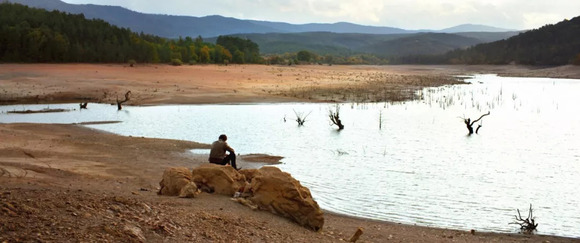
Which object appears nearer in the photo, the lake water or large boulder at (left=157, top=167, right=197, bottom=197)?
large boulder at (left=157, top=167, right=197, bottom=197)

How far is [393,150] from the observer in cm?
2141

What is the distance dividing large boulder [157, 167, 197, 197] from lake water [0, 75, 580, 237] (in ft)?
10.8

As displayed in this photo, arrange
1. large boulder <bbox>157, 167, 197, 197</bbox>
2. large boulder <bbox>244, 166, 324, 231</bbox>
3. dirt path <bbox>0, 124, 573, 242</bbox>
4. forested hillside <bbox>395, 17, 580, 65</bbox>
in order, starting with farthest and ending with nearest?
forested hillside <bbox>395, 17, 580, 65</bbox> < large boulder <bbox>157, 167, 197, 197</bbox> < large boulder <bbox>244, 166, 324, 231</bbox> < dirt path <bbox>0, 124, 573, 242</bbox>

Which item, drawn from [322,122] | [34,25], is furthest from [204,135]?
[34,25]

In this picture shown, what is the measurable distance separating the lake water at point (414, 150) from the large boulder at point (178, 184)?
3291mm

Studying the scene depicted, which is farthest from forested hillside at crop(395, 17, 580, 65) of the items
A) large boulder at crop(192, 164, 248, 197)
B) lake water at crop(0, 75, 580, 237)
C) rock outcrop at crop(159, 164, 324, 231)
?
rock outcrop at crop(159, 164, 324, 231)

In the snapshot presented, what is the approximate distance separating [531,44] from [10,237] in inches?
4729

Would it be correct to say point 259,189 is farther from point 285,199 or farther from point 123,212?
point 123,212

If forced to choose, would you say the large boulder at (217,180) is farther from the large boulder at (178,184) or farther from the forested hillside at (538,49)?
the forested hillside at (538,49)

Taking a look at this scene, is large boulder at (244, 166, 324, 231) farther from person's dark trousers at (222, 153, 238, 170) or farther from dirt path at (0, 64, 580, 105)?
dirt path at (0, 64, 580, 105)

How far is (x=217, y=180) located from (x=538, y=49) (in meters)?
110

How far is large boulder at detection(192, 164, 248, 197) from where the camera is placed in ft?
37.8

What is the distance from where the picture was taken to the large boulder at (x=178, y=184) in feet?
35.7

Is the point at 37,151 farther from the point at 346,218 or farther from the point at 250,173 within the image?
the point at 346,218
